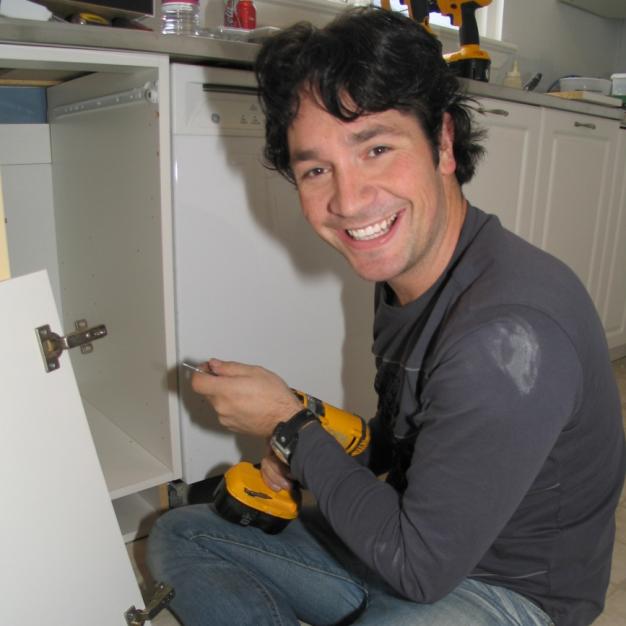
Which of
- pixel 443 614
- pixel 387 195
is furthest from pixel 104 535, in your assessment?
pixel 387 195

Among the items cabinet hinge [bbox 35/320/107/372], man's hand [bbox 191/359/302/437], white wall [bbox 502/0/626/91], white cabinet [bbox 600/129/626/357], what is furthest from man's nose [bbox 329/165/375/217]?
white wall [bbox 502/0/626/91]

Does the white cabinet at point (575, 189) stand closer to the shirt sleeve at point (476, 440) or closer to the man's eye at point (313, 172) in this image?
the man's eye at point (313, 172)

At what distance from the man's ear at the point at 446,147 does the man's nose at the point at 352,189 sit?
0.11 metres

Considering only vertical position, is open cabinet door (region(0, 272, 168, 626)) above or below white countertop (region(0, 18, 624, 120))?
below

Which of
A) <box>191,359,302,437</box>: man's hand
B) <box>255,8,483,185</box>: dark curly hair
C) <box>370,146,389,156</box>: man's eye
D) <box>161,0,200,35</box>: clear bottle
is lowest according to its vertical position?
<box>191,359,302,437</box>: man's hand

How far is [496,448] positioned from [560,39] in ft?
8.71

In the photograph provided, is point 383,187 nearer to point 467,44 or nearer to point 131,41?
point 131,41

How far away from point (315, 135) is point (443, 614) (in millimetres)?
555

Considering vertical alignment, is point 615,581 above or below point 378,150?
below

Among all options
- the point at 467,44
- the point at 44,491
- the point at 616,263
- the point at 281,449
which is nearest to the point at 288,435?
the point at 281,449

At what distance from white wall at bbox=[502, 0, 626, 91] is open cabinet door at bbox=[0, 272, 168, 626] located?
7.80 ft

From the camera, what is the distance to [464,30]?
174 centimetres

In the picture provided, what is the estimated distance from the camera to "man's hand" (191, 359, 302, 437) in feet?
2.57

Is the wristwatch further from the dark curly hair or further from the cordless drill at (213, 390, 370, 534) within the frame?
the dark curly hair
